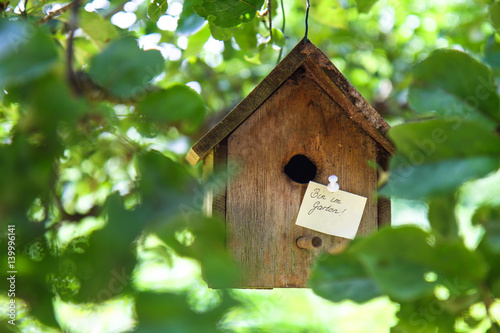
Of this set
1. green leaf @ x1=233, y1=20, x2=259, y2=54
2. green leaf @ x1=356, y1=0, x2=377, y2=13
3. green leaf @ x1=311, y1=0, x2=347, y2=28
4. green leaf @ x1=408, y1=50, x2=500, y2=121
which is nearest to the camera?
green leaf @ x1=408, y1=50, x2=500, y2=121

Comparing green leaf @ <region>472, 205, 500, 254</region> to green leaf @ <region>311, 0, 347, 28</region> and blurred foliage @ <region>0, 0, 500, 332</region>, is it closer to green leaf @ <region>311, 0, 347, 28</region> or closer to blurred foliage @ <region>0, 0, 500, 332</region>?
blurred foliage @ <region>0, 0, 500, 332</region>

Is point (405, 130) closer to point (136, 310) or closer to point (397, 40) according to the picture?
point (136, 310)

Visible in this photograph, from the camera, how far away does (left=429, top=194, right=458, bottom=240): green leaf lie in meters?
0.46

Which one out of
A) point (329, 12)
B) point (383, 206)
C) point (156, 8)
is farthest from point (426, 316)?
point (329, 12)

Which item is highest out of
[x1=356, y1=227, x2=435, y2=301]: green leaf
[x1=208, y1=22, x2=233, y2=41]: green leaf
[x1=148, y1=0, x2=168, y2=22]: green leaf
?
[x1=208, y1=22, x2=233, y2=41]: green leaf

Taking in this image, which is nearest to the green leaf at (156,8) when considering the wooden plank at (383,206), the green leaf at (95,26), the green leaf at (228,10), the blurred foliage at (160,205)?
the green leaf at (228,10)

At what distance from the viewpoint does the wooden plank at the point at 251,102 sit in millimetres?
1291

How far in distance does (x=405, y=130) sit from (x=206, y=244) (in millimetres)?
198

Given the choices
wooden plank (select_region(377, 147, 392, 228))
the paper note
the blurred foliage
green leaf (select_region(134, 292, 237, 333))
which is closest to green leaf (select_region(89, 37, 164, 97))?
the blurred foliage

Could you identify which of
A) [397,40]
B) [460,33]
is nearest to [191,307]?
[460,33]

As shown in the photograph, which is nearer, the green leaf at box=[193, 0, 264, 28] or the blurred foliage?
the blurred foliage

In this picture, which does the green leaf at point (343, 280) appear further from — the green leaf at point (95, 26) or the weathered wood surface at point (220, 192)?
the weathered wood surface at point (220, 192)

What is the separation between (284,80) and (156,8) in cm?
→ 46

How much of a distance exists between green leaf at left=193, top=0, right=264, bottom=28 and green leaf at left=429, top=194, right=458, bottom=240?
1.93 ft
